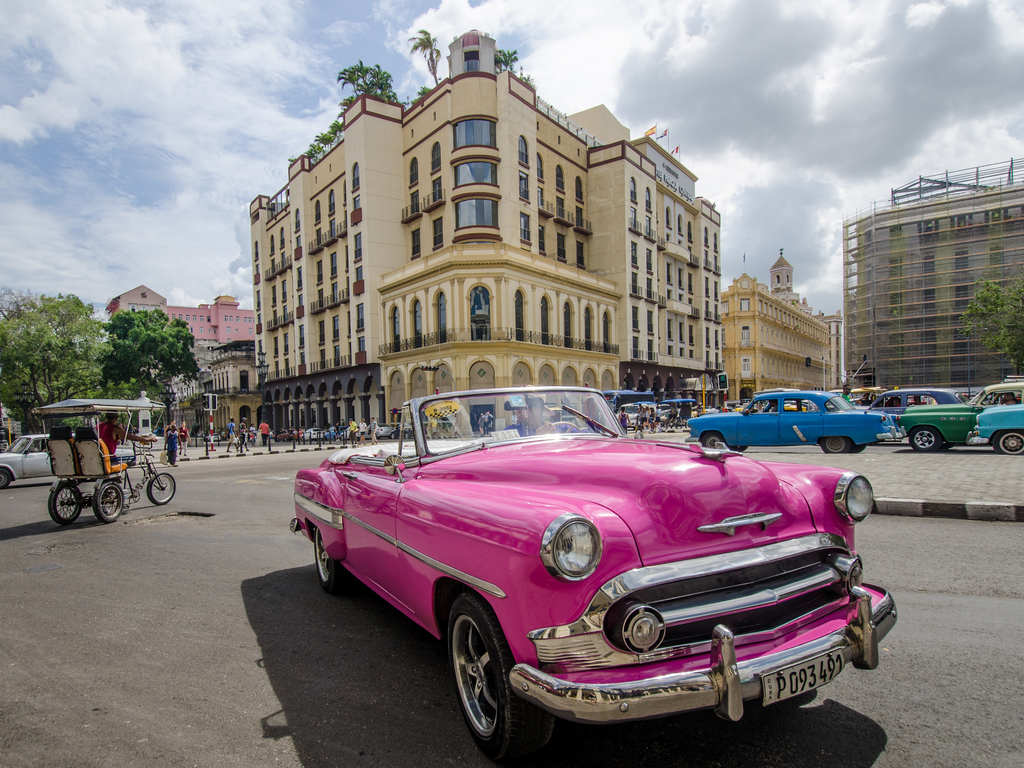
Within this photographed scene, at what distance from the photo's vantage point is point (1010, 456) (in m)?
12.3

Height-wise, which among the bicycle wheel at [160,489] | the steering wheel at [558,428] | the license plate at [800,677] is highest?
the steering wheel at [558,428]

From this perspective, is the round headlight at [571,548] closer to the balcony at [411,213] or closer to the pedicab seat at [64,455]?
the pedicab seat at [64,455]

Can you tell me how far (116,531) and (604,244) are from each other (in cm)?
4030

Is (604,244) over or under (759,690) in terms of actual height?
over

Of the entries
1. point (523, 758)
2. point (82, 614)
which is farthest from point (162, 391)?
point (523, 758)

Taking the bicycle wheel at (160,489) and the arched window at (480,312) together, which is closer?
the bicycle wheel at (160,489)

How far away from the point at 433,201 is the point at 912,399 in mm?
28821

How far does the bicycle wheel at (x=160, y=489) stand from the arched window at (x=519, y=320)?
24.7 metres

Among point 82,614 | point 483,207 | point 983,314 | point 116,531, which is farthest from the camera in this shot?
point 483,207

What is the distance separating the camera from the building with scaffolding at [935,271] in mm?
43406

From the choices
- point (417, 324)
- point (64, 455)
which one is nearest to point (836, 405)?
point (64, 455)

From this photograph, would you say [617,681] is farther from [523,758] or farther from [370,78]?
[370,78]

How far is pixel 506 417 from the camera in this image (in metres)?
3.78

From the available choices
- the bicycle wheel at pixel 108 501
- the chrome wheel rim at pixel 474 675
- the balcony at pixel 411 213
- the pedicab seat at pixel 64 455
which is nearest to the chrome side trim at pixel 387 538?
the chrome wheel rim at pixel 474 675
